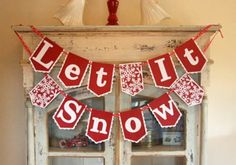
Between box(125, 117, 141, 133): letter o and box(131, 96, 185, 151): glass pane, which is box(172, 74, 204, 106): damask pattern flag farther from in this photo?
box(125, 117, 141, 133): letter o

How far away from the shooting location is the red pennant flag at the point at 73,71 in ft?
4.79

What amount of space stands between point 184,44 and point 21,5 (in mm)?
Answer: 1065

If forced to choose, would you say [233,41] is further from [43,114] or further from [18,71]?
[18,71]

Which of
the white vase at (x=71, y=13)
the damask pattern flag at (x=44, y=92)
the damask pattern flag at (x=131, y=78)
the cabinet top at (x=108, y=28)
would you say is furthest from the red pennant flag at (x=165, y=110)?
the white vase at (x=71, y=13)

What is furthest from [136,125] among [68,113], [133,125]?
[68,113]

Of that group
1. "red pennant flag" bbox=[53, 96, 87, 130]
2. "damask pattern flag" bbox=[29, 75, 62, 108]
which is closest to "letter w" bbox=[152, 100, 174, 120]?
"red pennant flag" bbox=[53, 96, 87, 130]

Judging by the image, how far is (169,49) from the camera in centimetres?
148

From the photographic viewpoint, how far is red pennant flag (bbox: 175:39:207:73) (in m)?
1.46

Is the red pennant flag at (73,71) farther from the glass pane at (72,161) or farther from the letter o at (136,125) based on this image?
the glass pane at (72,161)

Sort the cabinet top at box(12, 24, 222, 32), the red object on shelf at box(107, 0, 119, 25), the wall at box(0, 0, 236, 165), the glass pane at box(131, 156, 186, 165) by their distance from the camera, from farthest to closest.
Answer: the wall at box(0, 0, 236, 165), the red object on shelf at box(107, 0, 119, 25), the glass pane at box(131, 156, 186, 165), the cabinet top at box(12, 24, 222, 32)

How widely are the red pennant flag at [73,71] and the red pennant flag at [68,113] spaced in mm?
82

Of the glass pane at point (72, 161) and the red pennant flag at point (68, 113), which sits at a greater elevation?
the red pennant flag at point (68, 113)

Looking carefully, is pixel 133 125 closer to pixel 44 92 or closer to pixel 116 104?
pixel 116 104

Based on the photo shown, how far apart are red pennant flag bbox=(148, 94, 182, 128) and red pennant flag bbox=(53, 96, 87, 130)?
1.18 feet
